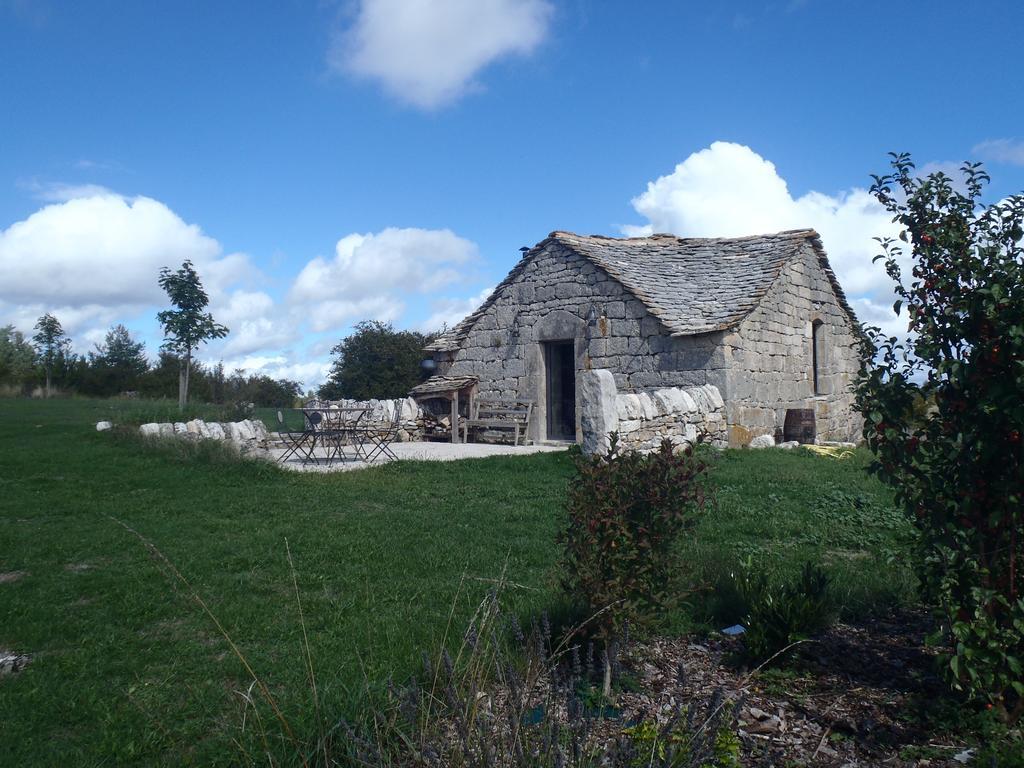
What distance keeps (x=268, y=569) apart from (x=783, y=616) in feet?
11.7

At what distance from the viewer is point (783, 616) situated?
135 inches

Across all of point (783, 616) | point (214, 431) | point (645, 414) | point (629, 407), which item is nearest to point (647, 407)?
point (645, 414)

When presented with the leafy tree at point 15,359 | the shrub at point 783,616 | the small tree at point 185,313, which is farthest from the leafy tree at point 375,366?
the shrub at point 783,616

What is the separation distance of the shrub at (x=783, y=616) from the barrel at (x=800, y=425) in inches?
452

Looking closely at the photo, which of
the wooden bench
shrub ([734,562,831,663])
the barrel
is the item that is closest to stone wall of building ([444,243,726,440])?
the wooden bench

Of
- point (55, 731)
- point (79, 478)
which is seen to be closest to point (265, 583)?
point (55, 731)

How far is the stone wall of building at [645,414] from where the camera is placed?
34.7 ft

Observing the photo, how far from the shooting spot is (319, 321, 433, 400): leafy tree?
74.5ft

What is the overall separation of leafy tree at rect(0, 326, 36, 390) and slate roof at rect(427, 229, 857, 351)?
2364cm

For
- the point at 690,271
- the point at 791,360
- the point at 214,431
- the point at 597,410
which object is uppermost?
the point at 690,271

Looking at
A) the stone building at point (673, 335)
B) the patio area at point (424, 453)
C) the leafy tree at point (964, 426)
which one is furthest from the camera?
the stone building at point (673, 335)

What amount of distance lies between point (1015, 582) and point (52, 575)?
5.71 meters

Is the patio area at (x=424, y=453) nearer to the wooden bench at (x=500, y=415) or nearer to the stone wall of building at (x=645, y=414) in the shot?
the wooden bench at (x=500, y=415)

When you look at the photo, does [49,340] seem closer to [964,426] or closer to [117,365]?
[117,365]
